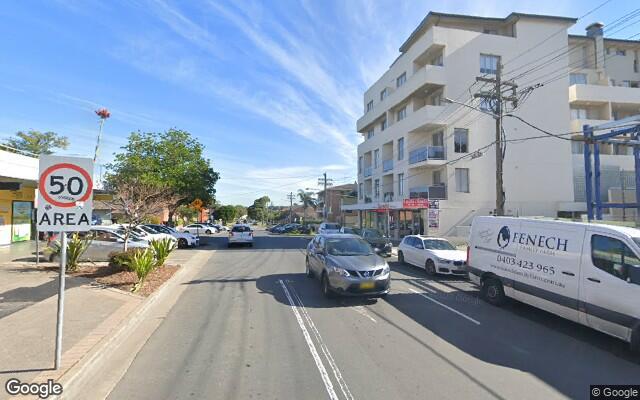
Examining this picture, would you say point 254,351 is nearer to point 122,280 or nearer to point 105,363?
point 105,363

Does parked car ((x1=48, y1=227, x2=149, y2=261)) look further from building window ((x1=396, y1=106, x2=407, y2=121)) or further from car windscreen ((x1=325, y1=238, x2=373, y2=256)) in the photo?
building window ((x1=396, y1=106, x2=407, y2=121))

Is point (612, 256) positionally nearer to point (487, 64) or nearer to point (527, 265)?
point (527, 265)

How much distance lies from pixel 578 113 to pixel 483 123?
12.4m

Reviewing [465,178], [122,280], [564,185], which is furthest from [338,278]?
[564,185]

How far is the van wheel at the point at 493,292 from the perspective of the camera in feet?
28.6

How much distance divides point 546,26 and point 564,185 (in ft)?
45.6

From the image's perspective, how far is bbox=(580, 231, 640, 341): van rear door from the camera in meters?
5.70

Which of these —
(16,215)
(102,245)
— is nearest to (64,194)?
(102,245)

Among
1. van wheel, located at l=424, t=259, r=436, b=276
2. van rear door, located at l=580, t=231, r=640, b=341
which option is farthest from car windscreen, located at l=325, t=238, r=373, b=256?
van rear door, located at l=580, t=231, r=640, b=341

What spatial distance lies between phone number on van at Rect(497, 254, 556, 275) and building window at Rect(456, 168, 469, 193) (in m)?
23.8

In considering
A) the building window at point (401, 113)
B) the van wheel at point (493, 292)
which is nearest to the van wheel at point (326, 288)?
the van wheel at point (493, 292)

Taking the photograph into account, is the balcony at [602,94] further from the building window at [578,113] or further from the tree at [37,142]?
the tree at [37,142]

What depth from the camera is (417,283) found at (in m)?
11.7

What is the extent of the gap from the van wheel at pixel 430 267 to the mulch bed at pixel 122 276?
8651 millimetres
